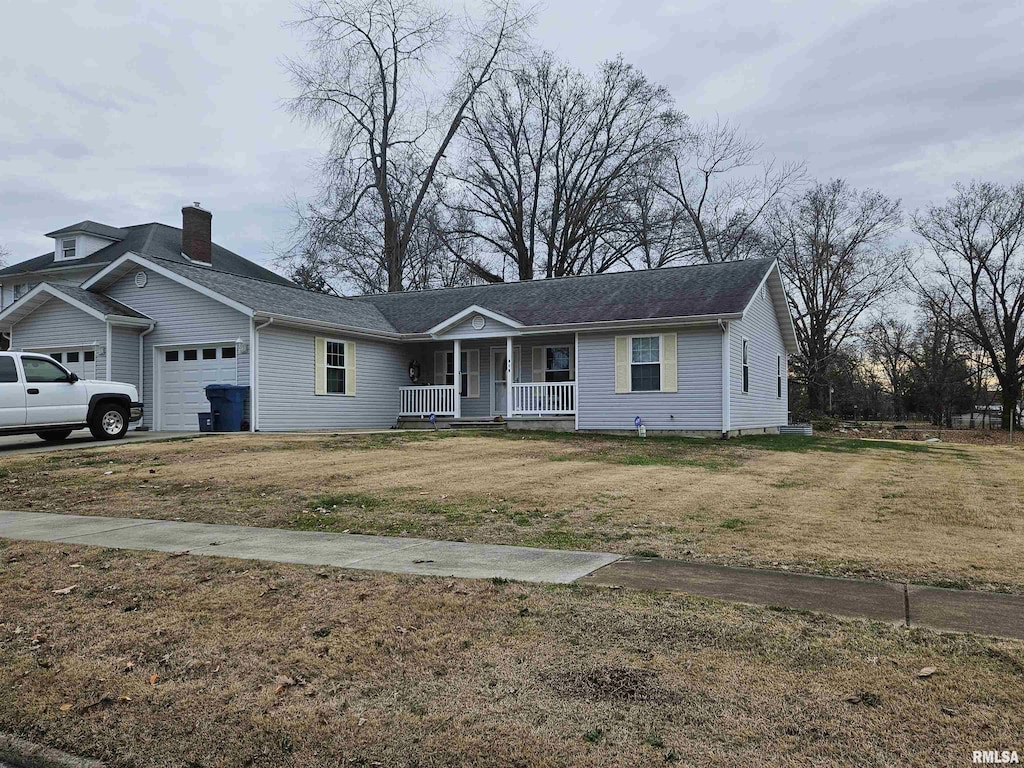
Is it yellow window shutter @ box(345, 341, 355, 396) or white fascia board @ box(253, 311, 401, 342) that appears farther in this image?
yellow window shutter @ box(345, 341, 355, 396)

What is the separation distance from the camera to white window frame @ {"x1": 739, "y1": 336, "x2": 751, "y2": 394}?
20.8 meters

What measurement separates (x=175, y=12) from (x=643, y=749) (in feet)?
55.7

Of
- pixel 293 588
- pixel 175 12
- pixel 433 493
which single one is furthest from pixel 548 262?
pixel 293 588

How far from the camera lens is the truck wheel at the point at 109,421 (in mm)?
16922

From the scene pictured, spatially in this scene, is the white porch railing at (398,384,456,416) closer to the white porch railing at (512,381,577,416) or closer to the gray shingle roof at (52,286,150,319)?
the white porch railing at (512,381,577,416)

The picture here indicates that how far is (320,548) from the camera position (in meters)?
6.73

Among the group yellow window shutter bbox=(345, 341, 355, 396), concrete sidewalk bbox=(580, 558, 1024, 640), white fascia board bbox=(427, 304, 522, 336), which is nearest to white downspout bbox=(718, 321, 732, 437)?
white fascia board bbox=(427, 304, 522, 336)

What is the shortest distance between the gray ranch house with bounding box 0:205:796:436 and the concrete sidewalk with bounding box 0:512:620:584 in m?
11.6

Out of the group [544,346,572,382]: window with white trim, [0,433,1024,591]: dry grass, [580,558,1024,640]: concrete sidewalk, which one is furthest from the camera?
[544,346,572,382]: window with white trim

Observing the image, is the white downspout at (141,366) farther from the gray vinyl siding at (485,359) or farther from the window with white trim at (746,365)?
the window with white trim at (746,365)

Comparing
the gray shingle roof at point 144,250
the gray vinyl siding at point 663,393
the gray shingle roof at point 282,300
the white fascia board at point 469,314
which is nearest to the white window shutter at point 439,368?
the gray shingle roof at point 282,300

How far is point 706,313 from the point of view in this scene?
19266 millimetres

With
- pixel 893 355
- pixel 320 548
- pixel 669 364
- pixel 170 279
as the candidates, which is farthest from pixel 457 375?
pixel 893 355

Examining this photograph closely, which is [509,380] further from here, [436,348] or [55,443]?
[55,443]
